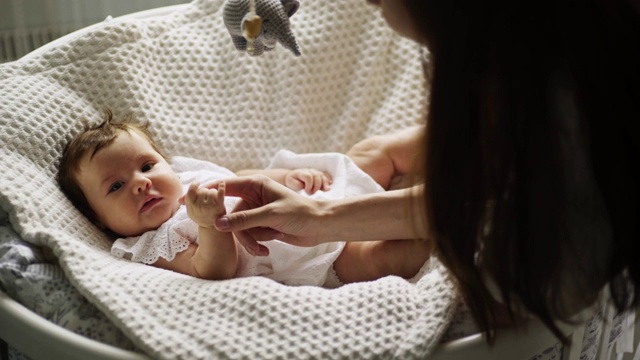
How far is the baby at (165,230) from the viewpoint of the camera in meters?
1.14

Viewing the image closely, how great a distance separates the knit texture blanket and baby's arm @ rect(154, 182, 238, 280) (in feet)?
0.20

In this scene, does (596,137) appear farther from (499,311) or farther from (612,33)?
(499,311)

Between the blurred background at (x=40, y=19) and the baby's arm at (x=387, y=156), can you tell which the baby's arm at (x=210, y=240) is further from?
the blurred background at (x=40, y=19)

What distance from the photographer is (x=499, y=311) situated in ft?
2.97

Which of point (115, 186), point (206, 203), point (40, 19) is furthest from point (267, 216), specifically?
point (40, 19)

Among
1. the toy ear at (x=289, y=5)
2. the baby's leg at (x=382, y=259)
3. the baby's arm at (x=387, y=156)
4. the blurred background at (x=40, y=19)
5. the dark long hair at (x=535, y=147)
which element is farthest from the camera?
the blurred background at (x=40, y=19)

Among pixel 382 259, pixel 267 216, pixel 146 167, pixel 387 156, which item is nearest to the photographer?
pixel 267 216

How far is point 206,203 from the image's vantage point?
1.05m

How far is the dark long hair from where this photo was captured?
0.78 meters

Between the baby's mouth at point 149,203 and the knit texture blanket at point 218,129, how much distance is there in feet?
0.26

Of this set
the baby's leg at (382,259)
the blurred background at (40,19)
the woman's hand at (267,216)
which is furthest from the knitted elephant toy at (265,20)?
the blurred background at (40,19)

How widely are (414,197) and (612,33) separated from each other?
31cm

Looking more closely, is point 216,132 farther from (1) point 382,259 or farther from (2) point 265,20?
(1) point 382,259

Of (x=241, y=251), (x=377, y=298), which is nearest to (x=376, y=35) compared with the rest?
(x=241, y=251)
